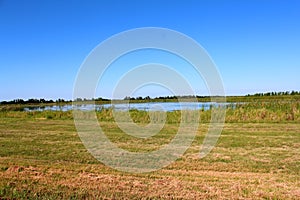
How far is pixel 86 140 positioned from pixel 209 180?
7453mm

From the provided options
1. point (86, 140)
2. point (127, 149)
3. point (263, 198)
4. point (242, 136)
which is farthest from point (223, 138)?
point (263, 198)

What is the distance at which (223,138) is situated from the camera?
13266 millimetres

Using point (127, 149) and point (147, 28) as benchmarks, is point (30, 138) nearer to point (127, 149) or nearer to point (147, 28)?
point (127, 149)

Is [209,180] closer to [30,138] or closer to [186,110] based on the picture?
[30,138]

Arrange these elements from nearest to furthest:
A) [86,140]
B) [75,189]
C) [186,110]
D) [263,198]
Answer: [263,198] < [75,189] < [86,140] < [186,110]

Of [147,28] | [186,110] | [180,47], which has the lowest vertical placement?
[186,110]

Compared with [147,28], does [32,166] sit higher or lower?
lower

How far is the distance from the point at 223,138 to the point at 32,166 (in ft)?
26.4

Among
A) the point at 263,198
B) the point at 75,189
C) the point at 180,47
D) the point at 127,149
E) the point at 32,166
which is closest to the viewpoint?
the point at 263,198

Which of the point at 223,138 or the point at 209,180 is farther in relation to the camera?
the point at 223,138

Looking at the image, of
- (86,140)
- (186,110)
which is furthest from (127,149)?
(186,110)

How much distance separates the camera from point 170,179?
6.79m

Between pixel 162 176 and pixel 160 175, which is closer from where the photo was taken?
pixel 162 176

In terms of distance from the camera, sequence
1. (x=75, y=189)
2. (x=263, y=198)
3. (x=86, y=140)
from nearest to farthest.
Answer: (x=263, y=198) < (x=75, y=189) < (x=86, y=140)
